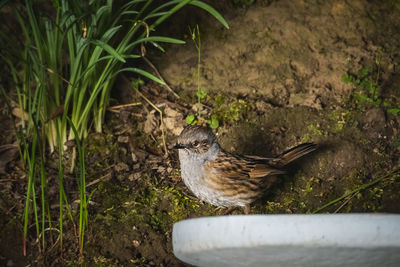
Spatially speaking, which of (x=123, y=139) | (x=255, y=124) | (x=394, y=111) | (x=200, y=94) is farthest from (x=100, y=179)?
(x=394, y=111)

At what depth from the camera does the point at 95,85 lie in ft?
14.9

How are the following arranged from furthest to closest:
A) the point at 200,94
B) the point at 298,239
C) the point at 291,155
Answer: the point at 200,94
the point at 291,155
the point at 298,239

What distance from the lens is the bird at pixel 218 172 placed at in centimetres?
391

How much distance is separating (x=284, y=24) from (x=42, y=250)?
3407 mm

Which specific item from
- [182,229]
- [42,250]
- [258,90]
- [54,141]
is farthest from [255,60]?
[182,229]

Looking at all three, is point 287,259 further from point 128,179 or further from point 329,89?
point 329,89

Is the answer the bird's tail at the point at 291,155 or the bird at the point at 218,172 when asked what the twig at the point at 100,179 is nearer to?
the bird at the point at 218,172

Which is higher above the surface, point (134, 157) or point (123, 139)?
point (123, 139)

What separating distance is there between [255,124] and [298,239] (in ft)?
9.58

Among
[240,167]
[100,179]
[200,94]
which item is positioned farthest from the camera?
[200,94]

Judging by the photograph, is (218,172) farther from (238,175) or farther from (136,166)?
(136,166)

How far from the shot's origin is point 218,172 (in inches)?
155

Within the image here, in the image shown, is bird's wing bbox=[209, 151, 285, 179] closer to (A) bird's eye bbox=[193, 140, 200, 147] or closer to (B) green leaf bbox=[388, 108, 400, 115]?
(A) bird's eye bbox=[193, 140, 200, 147]

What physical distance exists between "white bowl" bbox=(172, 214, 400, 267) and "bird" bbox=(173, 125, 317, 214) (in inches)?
59.0
